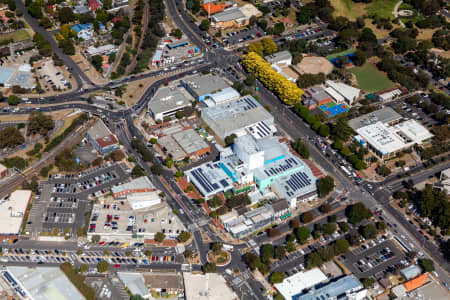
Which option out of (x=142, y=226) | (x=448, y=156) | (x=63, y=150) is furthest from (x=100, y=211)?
(x=448, y=156)

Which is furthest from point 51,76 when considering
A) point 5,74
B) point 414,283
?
point 414,283

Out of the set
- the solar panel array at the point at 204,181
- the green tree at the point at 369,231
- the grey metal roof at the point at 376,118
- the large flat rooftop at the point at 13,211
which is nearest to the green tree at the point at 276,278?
the green tree at the point at 369,231

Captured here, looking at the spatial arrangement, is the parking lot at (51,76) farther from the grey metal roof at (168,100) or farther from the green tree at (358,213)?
the green tree at (358,213)

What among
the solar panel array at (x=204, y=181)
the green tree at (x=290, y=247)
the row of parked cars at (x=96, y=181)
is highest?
the solar panel array at (x=204, y=181)

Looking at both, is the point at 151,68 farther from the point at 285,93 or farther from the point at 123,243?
the point at 123,243

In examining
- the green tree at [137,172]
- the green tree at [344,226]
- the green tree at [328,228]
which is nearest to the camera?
the green tree at [328,228]

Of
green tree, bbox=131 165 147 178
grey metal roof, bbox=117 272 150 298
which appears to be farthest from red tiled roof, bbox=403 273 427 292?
green tree, bbox=131 165 147 178

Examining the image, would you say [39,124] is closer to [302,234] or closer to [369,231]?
[302,234]
